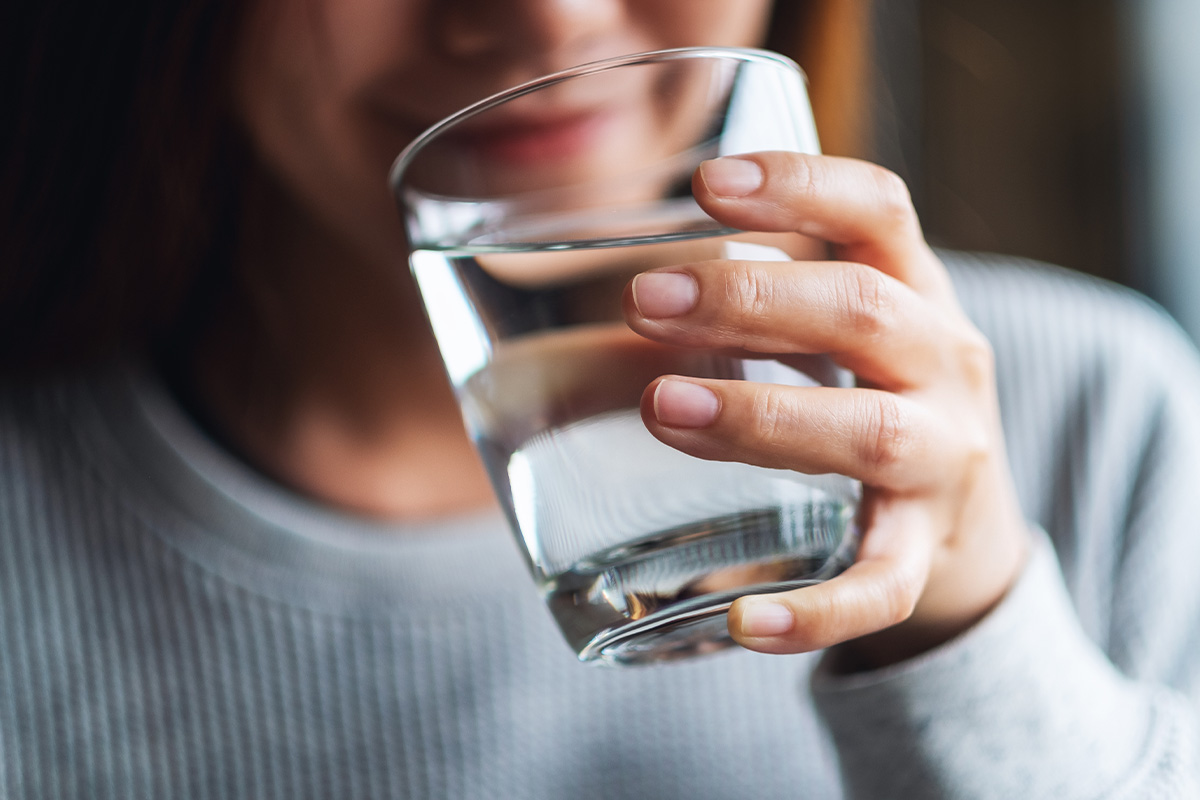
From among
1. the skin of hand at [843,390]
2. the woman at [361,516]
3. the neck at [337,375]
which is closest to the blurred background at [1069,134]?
the woman at [361,516]

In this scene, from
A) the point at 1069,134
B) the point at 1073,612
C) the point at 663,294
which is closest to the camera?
the point at 663,294

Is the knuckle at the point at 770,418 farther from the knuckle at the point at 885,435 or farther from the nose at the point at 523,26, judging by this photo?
the nose at the point at 523,26

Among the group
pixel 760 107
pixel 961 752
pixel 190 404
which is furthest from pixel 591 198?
pixel 190 404

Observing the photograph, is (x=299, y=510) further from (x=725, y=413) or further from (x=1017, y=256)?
(x=1017, y=256)

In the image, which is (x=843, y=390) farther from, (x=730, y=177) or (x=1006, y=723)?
(x=1006, y=723)

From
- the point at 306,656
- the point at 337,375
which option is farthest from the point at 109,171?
the point at 306,656

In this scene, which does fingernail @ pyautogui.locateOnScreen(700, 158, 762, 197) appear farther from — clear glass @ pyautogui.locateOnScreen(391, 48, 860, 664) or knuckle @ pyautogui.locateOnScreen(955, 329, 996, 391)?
knuckle @ pyautogui.locateOnScreen(955, 329, 996, 391)
